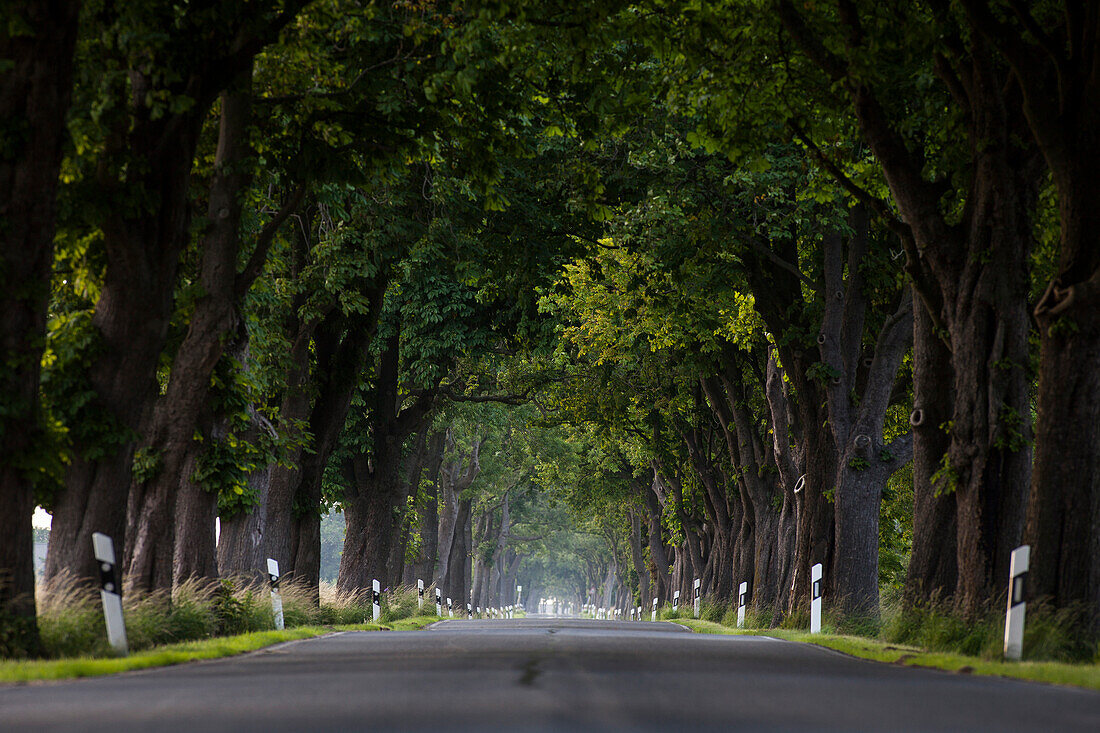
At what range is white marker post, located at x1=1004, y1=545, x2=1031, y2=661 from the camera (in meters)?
11.6

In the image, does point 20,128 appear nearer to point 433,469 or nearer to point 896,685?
point 896,685

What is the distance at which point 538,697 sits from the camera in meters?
7.69

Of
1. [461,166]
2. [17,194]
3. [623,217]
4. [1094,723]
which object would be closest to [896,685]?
[1094,723]

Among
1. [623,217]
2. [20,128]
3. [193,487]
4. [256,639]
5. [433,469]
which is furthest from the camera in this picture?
[433,469]

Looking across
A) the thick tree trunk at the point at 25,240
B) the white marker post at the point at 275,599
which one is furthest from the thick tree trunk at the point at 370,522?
the thick tree trunk at the point at 25,240

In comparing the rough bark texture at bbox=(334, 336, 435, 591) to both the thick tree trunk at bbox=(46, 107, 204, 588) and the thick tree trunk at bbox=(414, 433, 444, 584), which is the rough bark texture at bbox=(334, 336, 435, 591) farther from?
the thick tree trunk at bbox=(46, 107, 204, 588)

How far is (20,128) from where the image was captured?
36.8 ft

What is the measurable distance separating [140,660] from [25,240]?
363cm

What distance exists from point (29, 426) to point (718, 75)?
8545 mm

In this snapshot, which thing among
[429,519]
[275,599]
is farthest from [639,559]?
[275,599]

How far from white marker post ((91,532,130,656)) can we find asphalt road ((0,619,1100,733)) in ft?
2.76

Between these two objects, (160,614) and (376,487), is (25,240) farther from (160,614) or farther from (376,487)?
(376,487)

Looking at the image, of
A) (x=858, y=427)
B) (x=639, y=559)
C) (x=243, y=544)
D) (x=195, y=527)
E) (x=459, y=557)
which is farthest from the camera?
(x=639, y=559)

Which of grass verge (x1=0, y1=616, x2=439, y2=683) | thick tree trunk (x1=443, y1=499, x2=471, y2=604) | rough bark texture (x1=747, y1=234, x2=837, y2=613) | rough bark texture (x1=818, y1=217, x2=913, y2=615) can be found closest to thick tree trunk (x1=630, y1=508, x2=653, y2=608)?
thick tree trunk (x1=443, y1=499, x2=471, y2=604)
